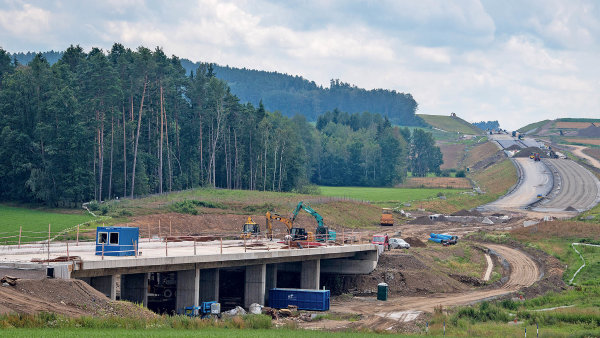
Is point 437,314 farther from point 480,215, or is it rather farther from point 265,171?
point 265,171

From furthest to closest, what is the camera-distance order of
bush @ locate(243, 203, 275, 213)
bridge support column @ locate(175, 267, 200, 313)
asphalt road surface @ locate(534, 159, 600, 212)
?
asphalt road surface @ locate(534, 159, 600, 212) → bush @ locate(243, 203, 275, 213) → bridge support column @ locate(175, 267, 200, 313)

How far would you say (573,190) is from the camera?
13775cm

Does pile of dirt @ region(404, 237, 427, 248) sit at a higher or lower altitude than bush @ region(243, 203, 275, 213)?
lower

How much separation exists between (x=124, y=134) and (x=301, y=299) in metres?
51.3

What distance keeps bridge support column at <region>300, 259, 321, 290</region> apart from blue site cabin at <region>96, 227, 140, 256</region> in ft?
54.4

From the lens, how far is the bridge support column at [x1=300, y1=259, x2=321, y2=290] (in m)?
52.2

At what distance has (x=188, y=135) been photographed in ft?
387

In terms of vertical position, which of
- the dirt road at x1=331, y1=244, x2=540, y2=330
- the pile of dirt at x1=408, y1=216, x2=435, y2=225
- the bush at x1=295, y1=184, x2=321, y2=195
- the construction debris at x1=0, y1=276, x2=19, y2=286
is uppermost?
the bush at x1=295, y1=184, x2=321, y2=195

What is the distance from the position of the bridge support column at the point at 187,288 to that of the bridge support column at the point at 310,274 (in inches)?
502

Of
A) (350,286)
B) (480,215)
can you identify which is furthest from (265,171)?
(350,286)

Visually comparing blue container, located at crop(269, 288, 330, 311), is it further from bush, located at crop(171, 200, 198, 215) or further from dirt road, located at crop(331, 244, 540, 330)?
bush, located at crop(171, 200, 198, 215)

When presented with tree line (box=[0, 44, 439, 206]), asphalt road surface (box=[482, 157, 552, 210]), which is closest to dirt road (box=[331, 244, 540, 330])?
tree line (box=[0, 44, 439, 206])

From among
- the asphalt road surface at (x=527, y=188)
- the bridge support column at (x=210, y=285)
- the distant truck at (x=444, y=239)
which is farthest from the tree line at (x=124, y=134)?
the bridge support column at (x=210, y=285)

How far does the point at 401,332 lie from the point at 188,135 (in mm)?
86363
